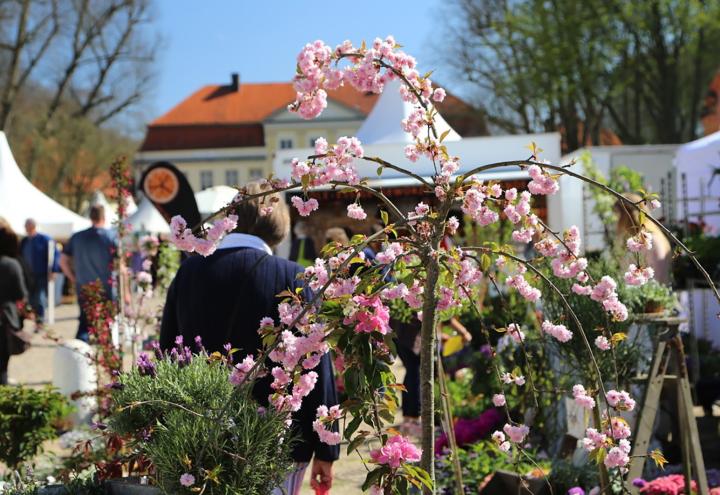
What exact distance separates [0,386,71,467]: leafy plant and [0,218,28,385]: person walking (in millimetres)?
2751

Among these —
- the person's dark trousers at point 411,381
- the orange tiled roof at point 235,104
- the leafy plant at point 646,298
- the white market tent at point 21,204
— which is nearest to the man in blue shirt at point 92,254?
the person's dark trousers at point 411,381

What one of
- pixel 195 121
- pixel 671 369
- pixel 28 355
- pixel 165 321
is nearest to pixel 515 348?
pixel 671 369

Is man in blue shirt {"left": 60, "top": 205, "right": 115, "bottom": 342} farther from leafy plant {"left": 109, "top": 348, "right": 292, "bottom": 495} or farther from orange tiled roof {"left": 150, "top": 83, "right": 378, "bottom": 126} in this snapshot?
orange tiled roof {"left": 150, "top": 83, "right": 378, "bottom": 126}

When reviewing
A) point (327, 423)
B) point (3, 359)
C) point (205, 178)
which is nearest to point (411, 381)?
point (3, 359)

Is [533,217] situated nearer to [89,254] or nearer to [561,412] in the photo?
[561,412]

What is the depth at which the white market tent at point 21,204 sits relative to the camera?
48.9ft

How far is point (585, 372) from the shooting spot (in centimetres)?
418

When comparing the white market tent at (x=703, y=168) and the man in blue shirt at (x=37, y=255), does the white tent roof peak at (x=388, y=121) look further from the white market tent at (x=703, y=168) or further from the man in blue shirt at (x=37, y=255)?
the man in blue shirt at (x=37, y=255)

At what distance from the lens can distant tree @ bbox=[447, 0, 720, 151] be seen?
31094mm

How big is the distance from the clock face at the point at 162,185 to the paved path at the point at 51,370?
1234 mm

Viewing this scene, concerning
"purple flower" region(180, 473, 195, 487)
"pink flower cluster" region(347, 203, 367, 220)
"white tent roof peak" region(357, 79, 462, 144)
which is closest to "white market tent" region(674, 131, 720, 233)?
"white tent roof peak" region(357, 79, 462, 144)

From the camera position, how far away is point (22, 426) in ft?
16.9

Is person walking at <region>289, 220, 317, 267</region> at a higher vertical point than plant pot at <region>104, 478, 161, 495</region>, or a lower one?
higher

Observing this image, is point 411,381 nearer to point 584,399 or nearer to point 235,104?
point 584,399
